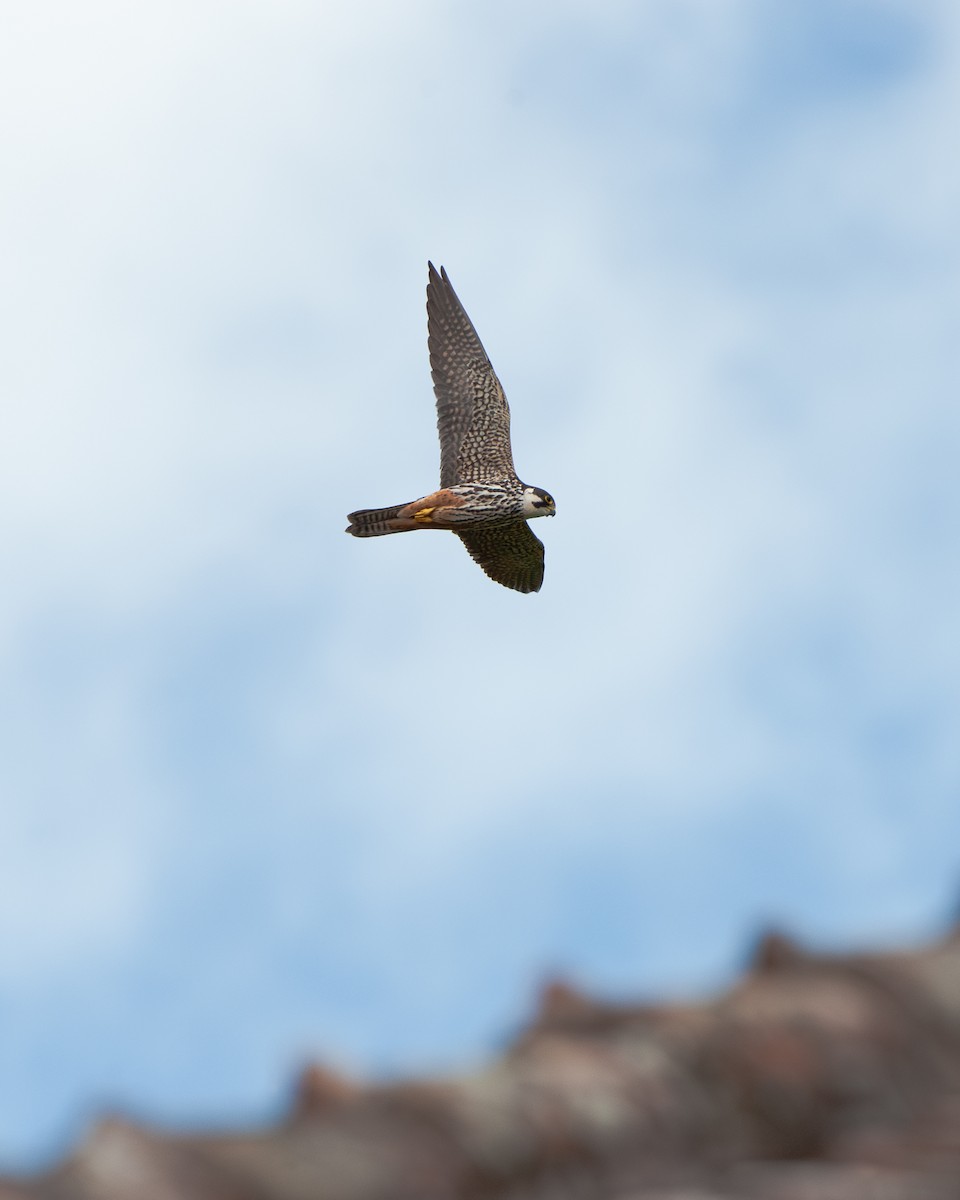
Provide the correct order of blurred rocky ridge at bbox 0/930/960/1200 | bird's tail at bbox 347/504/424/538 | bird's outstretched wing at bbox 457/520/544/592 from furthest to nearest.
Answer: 1. bird's outstretched wing at bbox 457/520/544/592
2. bird's tail at bbox 347/504/424/538
3. blurred rocky ridge at bbox 0/930/960/1200

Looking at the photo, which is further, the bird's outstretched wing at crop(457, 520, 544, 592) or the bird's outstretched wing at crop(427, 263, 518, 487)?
the bird's outstretched wing at crop(457, 520, 544, 592)

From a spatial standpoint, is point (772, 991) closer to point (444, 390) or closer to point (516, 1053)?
point (516, 1053)

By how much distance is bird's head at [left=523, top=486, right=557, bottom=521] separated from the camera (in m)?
16.8

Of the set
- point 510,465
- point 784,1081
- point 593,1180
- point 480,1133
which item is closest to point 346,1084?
point 480,1133

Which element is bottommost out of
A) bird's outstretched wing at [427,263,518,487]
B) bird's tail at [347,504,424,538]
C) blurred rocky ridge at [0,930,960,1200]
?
blurred rocky ridge at [0,930,960,1200]

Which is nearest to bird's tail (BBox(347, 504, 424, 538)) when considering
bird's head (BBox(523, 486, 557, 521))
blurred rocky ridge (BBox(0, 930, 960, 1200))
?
bird's head (BBox(523, 486, 557, 521))

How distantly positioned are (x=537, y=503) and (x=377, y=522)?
4.54 ft

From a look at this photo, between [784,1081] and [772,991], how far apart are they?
0.92 feet

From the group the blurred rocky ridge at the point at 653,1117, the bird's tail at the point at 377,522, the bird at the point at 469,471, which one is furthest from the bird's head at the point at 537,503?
the blurred rocky ridge at the point at 653,1117

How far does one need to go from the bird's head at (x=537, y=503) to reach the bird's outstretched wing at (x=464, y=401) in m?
0.23

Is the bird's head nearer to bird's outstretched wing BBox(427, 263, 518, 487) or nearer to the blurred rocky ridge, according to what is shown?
bird's outstretched wing BBox(427, 263, 518, 487)

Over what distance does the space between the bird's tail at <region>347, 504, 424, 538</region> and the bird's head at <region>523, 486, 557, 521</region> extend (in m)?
1.01

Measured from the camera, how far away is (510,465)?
671 inches

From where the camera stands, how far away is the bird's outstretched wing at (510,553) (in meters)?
17.7
